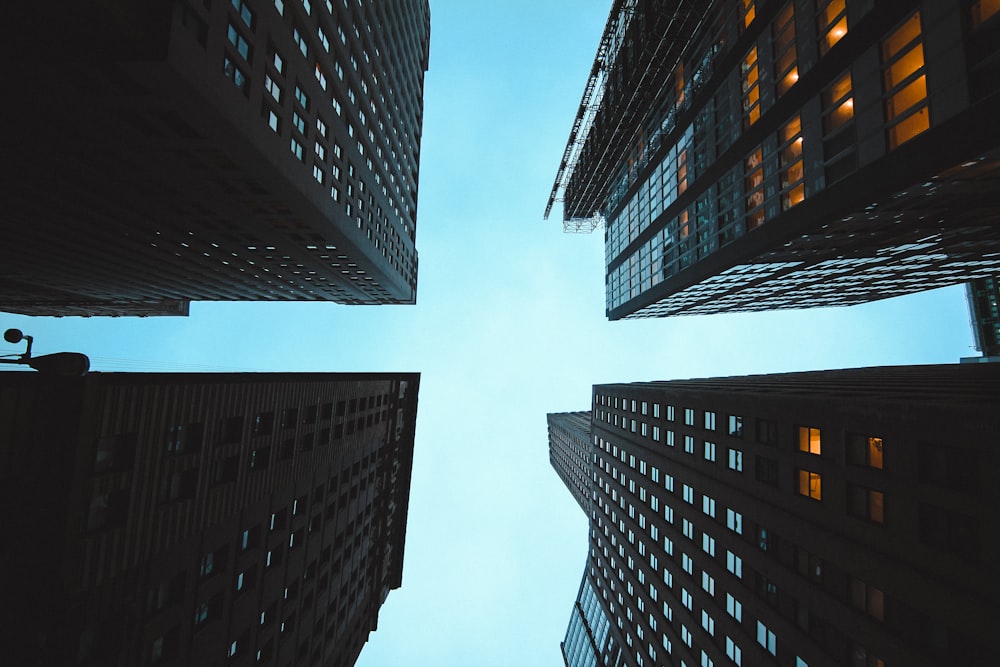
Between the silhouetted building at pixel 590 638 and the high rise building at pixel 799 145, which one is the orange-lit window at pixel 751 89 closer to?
the high rise building at pixel 799 145

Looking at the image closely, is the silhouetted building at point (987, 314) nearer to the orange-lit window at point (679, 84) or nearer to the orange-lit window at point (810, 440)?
the orange-lit window at point (679, 84)

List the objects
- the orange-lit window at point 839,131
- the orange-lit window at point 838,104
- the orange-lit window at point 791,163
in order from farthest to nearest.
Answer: the orange-lit window at point 791,163
the orange-lit window at point 838,104
the orange-lit window at point 839,131

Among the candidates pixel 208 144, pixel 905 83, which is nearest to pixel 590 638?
pixel 905 83

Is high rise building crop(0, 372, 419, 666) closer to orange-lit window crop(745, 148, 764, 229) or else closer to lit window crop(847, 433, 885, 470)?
lit window crop(847, 433, 885, 470)

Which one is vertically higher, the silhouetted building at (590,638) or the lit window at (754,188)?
the lit window at (754,188)

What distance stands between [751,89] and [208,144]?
124 feet

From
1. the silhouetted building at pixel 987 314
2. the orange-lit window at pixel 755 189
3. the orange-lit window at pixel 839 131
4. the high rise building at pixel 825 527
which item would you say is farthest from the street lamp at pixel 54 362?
the silhouetted building at pixel 987 314

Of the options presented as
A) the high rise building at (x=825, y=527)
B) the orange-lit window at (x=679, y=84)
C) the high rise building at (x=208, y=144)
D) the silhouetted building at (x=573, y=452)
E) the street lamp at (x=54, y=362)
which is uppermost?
the orange-lit window at (x=679, y=84)

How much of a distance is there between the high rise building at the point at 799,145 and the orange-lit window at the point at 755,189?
161 mm

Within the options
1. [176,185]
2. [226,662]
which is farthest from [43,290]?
[226,662]

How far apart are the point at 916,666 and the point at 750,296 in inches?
1953

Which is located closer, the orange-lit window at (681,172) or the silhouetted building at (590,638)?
the orange-lit window at (681,172)

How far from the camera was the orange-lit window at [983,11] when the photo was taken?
17.4m

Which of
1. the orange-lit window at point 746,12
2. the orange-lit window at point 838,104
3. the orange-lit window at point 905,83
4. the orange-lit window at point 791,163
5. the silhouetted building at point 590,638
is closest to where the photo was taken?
the orange-lit window at point 905,83
